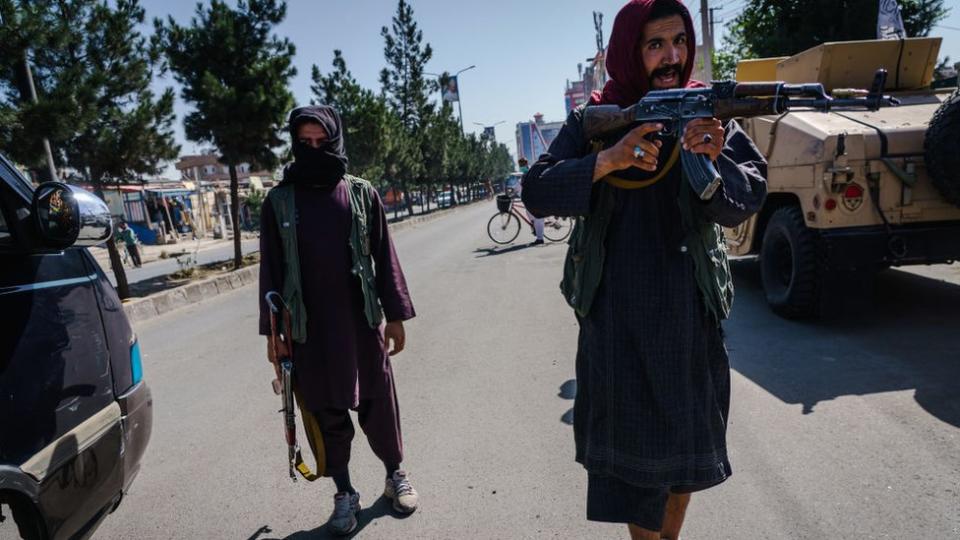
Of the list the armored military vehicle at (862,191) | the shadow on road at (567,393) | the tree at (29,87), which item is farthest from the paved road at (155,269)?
the armored military vehicle at (862,191)

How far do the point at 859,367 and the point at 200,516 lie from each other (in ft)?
13.3

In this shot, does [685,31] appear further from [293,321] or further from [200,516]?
[200,516]

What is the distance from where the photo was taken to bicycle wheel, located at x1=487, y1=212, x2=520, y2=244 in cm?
1268

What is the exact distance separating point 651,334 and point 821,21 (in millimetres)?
17076

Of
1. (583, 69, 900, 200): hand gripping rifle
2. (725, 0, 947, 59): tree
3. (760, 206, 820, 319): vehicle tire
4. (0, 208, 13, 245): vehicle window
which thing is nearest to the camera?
(583, 69, 900, 200): hand gripping rifle

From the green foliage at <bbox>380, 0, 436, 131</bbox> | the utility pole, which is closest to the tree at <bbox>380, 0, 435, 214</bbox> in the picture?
the green foliage at <bbox>380, 0, 436, 131</bbox>

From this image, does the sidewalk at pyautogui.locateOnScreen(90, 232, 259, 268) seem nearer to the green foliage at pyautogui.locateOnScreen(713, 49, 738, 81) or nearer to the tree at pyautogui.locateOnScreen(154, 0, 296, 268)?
the tree at pyautogui.locateOnScreen(154, 0, 296, 268)

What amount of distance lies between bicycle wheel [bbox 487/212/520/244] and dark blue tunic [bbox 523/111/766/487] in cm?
1090

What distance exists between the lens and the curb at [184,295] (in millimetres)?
7910

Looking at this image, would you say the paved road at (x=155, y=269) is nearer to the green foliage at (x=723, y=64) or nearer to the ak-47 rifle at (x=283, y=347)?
the ak-47 rifle at (x=283, y=347)

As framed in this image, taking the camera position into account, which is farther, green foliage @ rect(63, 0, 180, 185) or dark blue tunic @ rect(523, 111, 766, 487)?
green foliage @ rect(63, 0, 180, 185)

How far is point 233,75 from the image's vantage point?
36.8ft

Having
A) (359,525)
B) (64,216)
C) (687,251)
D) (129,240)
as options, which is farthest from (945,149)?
(129,240)

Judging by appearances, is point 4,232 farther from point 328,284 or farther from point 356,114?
point 356,114
